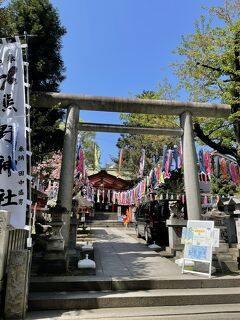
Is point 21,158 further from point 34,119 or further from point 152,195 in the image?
point 152,195

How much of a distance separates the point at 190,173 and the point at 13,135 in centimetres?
602

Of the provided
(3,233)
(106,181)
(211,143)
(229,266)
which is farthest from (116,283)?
(106,181)

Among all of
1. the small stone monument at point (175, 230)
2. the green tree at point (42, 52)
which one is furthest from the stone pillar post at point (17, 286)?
the small stone monument at point (175, 230)

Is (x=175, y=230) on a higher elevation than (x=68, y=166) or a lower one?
lower

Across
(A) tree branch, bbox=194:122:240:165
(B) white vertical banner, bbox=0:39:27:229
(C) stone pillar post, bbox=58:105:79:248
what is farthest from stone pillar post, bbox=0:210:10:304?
(A) tree branch, bbox=194:122:240:165

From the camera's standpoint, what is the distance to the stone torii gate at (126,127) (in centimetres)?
1024

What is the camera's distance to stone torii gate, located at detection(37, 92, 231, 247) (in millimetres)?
10242

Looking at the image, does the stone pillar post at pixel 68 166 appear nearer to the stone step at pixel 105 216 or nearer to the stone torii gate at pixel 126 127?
the stone torii gate at pixel 126 127

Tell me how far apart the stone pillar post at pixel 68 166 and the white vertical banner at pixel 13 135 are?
10.2 ft

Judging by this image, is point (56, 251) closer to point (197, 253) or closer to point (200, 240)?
point (197, 253)

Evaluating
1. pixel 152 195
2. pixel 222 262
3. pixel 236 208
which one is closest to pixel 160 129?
pixel 236 208

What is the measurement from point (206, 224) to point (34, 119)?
629cm

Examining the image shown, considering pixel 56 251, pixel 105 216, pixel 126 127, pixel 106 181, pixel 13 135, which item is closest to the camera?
pixel 13 135

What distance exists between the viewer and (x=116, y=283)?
741 centimetres
